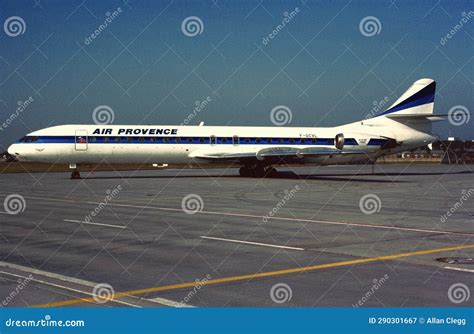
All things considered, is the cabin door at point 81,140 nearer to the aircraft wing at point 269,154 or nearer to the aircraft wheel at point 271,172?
the aircraft wing at point 269,154

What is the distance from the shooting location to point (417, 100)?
5138 centimetres

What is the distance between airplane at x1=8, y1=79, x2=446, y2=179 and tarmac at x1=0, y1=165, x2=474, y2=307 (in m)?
19.7

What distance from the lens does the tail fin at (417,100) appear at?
168ft

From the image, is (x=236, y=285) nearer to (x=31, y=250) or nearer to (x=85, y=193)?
(x=31, y=250)

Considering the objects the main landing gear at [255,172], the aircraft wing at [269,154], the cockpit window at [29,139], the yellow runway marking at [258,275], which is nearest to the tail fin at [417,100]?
the aircraft wing at [269,154]

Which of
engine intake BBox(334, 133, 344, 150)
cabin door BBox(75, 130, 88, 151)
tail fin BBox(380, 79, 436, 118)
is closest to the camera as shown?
cabin door BBox(75, 130, 88, 151)

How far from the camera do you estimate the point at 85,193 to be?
3016 centimetres

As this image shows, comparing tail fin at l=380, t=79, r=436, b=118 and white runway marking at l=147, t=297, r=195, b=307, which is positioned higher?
tail fin at l=380, t=79, r=436, b=118

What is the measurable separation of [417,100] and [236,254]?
41.8 meters

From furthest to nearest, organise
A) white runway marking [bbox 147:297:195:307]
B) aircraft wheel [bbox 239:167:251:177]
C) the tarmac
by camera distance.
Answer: aircraft wheel [bbox 239:167:251:177] → the tarmac → white runway marking [bbox 147:297:195:307]

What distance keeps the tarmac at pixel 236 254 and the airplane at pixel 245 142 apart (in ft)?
64.7

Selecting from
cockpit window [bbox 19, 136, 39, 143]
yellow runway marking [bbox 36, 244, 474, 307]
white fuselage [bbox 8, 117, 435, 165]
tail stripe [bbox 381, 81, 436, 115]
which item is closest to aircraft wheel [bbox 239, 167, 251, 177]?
white fuselage [bbox 8, 117, 435, 165]

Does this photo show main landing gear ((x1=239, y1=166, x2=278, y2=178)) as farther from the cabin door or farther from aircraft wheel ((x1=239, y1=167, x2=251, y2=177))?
the cabin door

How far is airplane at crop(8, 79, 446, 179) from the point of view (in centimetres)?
4359
